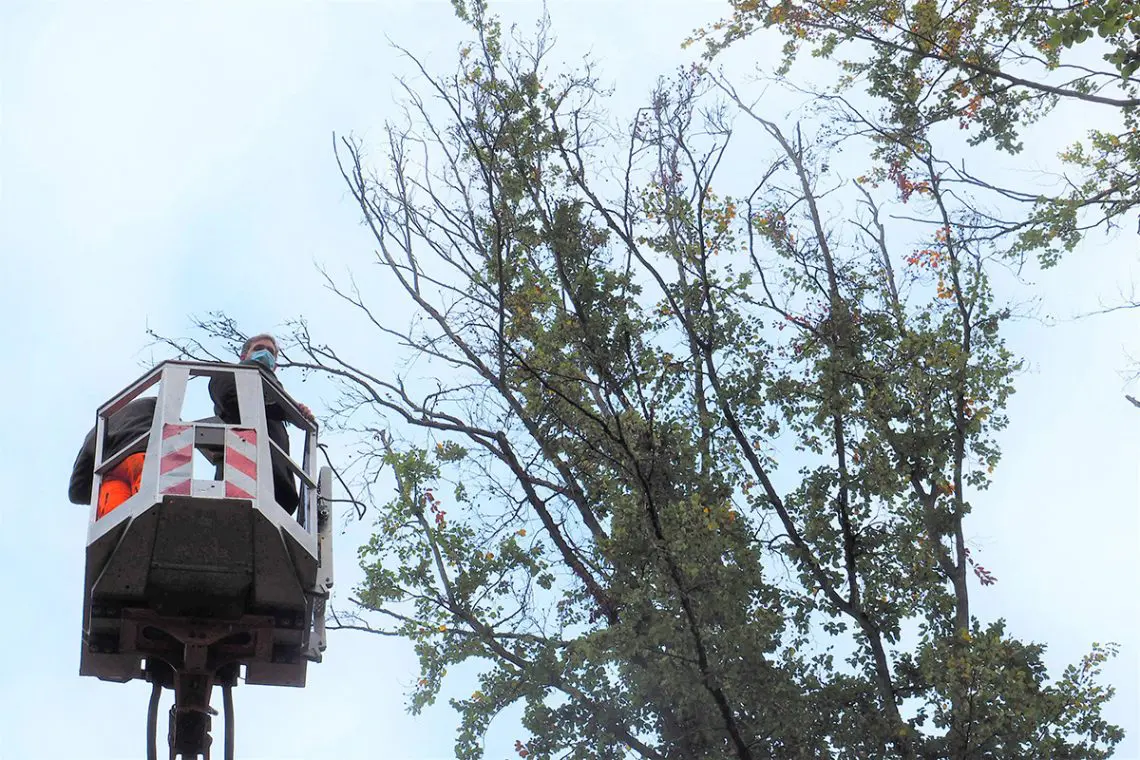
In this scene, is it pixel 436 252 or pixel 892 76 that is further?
pixel 436 252

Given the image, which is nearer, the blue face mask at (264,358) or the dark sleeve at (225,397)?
the dark sleeve at (225,397)

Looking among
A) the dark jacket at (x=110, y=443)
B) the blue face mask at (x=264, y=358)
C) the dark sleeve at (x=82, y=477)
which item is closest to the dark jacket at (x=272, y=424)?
the blue face mask at (x=264, y=358)

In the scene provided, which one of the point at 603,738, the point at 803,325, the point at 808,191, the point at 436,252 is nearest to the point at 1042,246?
the point at 803,325

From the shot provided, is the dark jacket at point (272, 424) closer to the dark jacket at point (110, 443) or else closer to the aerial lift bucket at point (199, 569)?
the aerial lift bucket at point (199, 569)

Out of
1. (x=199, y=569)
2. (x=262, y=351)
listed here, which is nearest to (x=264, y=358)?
(x=262, y=351)

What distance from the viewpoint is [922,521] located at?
12531 millimetres

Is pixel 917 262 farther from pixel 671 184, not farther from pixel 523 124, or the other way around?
pixel 523 124

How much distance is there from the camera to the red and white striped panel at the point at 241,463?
22.5ft

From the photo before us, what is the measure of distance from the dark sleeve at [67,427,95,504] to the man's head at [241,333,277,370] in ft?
3.55

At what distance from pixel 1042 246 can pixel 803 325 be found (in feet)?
8.60

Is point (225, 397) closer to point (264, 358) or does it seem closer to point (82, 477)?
point (264, 358)

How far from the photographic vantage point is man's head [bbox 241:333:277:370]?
805cm

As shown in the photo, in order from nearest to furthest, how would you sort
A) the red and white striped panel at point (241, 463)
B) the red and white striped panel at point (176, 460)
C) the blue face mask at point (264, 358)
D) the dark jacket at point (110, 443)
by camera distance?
the red and white striped panel at point (176, 460) < the red and white striped panel at point (241, 463) < the dark jacket at point (110, 443) < the blue face mask at point (264, 358)

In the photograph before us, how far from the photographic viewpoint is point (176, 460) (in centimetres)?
689
